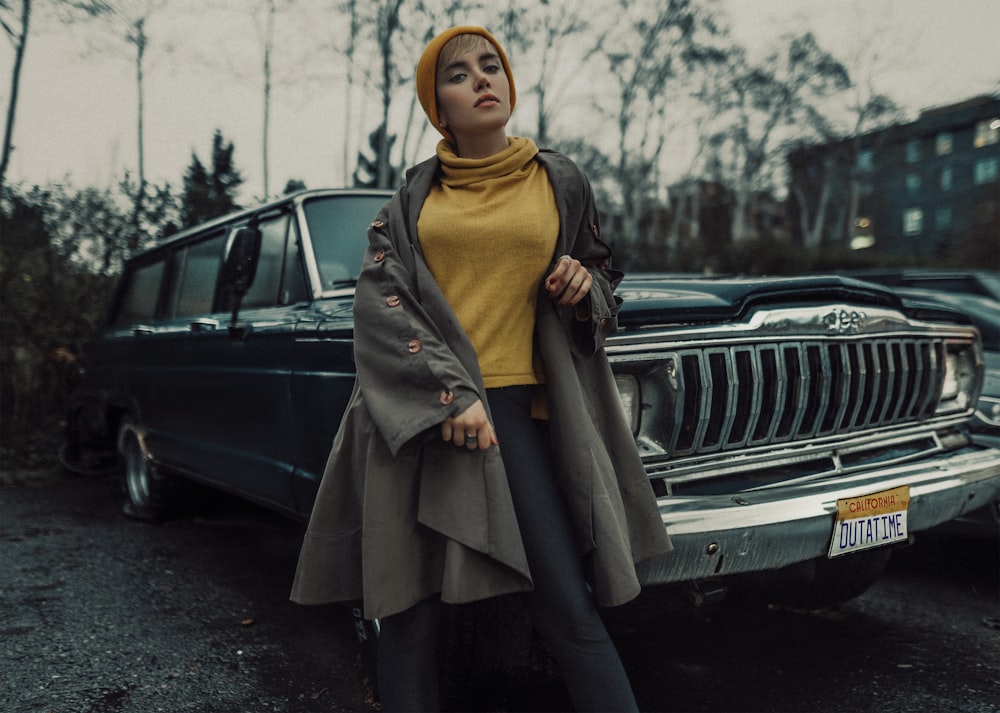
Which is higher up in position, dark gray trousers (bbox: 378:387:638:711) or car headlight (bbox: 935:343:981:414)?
car headlight (bbox: 935:343:981:414)

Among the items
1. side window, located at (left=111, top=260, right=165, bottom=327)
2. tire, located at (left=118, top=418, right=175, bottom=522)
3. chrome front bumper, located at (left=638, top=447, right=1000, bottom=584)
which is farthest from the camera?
side window, located at (left=111, top=260, right=165, bottom=327)

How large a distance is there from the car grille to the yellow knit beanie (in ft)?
3.22

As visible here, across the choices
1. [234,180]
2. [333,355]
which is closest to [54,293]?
[234,180]

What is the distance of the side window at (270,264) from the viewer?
11.8ft

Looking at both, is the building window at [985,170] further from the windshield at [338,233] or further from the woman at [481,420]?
the woman at [481,420]

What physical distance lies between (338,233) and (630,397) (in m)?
1.55

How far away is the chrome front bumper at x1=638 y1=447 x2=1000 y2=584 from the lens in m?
2.22

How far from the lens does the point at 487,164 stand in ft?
6.23

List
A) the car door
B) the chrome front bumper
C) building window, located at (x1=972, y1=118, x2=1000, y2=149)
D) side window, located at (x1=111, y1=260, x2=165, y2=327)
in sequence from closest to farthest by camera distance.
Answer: the chrome front bumper
the car door
side window, located at (x1=111, y1=260, x2=165, y2=327)
building window, located at (x1=972, y1=118, x2=1000, y2=149)

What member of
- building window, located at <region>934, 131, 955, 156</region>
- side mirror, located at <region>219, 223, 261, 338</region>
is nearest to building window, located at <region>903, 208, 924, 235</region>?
building window, located at <region>934, 131, 955, 156</region>

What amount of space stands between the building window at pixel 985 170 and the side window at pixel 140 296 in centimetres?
4848

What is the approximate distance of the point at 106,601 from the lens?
12.5ft

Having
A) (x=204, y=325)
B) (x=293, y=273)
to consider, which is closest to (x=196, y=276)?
(x=204, y=325)

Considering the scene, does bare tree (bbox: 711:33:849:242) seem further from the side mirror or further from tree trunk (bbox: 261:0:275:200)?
the side mirror
